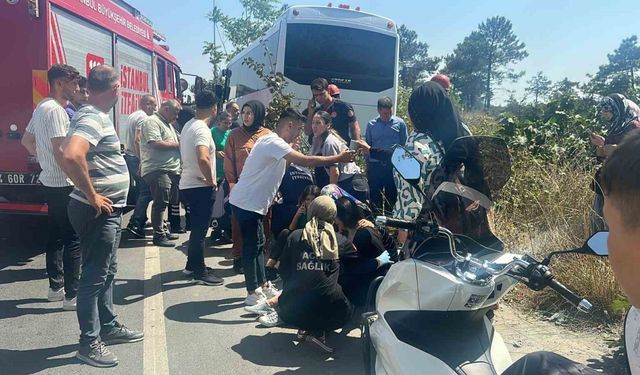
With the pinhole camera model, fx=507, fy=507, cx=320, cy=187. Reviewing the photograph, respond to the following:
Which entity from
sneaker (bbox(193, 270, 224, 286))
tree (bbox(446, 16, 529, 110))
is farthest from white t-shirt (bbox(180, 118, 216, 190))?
tree (bbox(446, 16, 529, 110))

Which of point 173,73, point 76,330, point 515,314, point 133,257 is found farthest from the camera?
point 173,73

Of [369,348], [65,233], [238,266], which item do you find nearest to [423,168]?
[369,348]

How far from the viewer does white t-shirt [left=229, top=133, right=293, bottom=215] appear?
4.44 m

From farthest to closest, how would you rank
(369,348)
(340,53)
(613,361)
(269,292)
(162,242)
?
(340,53) < (162,242) < (269,292) < (613,361) < (369,348)

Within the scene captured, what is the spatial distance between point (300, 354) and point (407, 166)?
222cm

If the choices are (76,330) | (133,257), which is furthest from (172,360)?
(133,257)

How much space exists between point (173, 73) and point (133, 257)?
23.0 feet

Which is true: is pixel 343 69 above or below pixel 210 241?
above

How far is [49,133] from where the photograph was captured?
4336mm

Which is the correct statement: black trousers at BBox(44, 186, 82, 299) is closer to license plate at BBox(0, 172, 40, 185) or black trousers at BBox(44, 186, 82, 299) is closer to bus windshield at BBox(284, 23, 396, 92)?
license plate at BBox(0, 172, 40, 185)

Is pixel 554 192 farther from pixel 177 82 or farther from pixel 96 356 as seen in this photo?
pixel 177 82

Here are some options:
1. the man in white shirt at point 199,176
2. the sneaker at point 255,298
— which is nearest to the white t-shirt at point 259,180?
the man in white shirt at point 199,176

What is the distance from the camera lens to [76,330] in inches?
158

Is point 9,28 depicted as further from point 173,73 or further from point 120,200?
point 173,73
